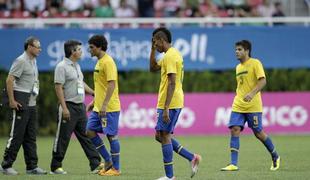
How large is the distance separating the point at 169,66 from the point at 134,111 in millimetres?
13260

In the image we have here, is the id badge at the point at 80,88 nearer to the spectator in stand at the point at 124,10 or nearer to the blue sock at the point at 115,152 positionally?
the blue sock at the point at 115,152

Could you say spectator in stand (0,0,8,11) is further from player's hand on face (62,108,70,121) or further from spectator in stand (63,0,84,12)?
player's hand on face (62,108,70,121)

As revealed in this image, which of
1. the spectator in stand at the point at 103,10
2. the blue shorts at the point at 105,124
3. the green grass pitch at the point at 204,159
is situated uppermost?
the spectator in stand at the point at 103,10

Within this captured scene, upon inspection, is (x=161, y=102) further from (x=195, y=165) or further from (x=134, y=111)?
(x=134, y=111)

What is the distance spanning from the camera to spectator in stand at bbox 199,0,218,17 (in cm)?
2781

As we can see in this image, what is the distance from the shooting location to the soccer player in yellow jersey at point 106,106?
46.4 feet

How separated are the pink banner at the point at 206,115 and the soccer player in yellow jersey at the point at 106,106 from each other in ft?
37.2

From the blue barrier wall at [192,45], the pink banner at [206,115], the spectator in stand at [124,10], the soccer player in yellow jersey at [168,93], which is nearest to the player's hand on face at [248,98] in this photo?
the soccer player in yellow jersey at [168,93]

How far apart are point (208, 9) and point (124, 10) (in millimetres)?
2750

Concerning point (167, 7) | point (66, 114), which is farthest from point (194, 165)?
point (167, 7)

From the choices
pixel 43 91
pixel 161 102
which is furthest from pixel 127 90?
pixel 161 102

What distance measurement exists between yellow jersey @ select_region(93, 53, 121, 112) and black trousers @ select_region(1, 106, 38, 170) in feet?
4.20

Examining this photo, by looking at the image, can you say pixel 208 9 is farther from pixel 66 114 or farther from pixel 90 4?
pixel 66 114

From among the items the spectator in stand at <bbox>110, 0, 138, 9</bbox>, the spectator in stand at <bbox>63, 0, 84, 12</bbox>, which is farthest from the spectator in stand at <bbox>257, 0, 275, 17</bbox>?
the spectator in stand at <bbox>63, 0, 84, 12</bbox>
